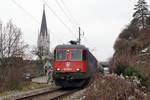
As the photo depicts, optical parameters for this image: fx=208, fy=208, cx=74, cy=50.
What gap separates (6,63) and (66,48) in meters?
12.6

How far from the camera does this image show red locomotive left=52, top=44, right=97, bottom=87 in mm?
13070

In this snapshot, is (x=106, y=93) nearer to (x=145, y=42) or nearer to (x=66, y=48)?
(x=66, y=48)

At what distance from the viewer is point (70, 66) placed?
44.1 feet

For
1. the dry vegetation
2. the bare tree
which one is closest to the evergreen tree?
the bare tree

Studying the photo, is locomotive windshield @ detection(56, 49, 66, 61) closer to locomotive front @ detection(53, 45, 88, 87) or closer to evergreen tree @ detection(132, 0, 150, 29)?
locomotive front @ detection(53, 45, 88, 87)

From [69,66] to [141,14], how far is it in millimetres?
44525

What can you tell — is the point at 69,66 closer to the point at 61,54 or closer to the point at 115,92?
the point at 61,54

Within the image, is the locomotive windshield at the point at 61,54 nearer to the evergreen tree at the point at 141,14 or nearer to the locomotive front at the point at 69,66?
the locomotive front at the point at 69,66

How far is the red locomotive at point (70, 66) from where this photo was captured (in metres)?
13.1

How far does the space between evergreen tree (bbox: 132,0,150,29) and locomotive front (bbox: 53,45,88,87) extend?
42.3 meters

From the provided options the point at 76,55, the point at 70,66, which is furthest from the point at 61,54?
the point at 70,66

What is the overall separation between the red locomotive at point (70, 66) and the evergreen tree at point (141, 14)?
42.2 meters

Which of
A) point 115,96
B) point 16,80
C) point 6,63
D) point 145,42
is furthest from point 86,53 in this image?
point 145,42

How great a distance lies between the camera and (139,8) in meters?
53.8
